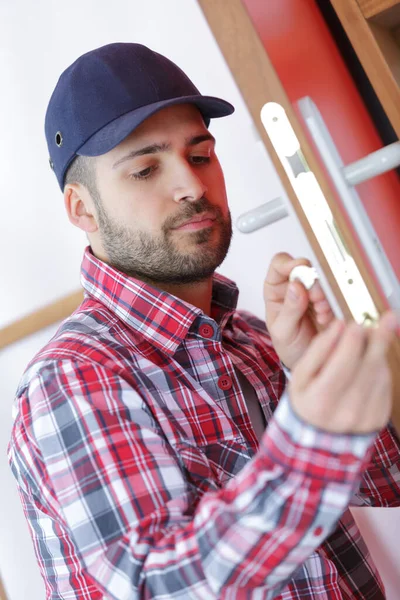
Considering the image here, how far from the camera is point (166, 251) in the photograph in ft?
3.35

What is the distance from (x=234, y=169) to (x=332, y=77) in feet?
1.17

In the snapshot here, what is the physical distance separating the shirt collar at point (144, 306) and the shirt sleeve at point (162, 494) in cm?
16

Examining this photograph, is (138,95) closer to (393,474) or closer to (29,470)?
(29,470)

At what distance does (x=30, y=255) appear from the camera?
1.59 meters

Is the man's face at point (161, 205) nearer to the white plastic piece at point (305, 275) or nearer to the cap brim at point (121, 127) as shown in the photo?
the cap brim at point (121, 127)

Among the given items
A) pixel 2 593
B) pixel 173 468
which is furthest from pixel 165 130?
pixel 2 593

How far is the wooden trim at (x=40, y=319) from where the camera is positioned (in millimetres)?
1528

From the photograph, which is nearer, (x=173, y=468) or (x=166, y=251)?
(x=173, y=468)

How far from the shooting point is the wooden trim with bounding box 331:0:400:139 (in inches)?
34.4

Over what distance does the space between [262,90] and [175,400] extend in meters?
0.44

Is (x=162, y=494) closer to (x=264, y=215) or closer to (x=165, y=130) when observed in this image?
(x=264, y=215)

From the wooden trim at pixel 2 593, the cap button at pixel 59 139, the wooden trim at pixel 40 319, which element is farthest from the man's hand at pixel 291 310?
the wooden trim at pixel 2 593

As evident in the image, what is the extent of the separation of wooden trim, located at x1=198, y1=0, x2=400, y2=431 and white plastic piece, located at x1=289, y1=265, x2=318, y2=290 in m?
0.07

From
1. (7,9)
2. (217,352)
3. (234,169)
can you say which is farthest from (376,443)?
(7,9)
